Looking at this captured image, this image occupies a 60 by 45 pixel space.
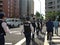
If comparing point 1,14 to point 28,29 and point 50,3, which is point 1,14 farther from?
point 50,3

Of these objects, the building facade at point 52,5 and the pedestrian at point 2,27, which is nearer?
the pedestrian at point 2,27

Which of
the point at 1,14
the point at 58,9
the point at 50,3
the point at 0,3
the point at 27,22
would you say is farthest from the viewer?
the point at 50,3

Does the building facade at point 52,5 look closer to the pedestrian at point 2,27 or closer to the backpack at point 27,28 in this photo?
the backpack at point 27,28

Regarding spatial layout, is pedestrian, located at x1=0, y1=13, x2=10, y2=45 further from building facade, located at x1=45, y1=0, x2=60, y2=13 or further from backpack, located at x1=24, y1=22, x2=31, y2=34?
building facade, located at x1=45, y1=0, x2=60, y2=13

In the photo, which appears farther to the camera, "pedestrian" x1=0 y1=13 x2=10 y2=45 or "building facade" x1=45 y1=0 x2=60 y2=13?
"building facade" x1=45 y1=0 x2=60 y2=13

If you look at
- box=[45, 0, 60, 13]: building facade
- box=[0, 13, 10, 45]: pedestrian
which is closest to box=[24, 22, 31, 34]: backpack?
box=[0, 13, 10, 45]: pedestrian

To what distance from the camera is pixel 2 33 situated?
8.08 metres

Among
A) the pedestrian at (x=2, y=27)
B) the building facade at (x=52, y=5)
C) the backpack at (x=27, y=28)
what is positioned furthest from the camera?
the building facade at (x=52, y=5)

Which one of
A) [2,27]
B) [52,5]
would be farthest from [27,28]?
[52,5]

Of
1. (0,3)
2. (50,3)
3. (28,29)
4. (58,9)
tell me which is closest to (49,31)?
(28,29)

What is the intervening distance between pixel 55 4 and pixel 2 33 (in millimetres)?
149696

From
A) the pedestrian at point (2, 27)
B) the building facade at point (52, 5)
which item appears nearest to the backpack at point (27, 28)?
the pedestrian at point (2, 27)

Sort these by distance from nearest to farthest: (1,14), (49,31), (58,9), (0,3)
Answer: (1,14) < (49,31) < (0,3) < (58,9)

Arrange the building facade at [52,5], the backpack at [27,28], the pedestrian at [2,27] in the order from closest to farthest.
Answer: the pedestrian at [2,27], the backpack at [27,28], the building facade at [52,5]
